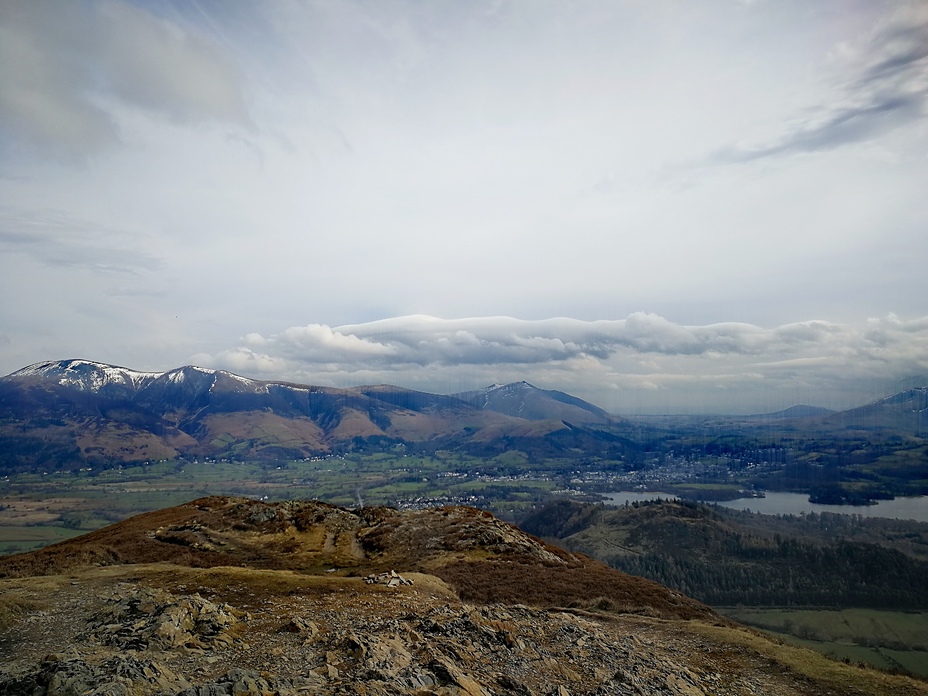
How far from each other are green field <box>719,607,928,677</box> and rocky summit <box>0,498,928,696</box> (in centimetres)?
9035

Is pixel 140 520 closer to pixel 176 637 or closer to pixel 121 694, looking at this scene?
pixel 176 637

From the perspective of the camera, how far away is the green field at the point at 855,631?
107 meters

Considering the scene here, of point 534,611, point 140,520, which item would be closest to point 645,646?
point 534,611

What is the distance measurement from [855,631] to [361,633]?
504 feet

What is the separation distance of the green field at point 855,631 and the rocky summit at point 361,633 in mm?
90350

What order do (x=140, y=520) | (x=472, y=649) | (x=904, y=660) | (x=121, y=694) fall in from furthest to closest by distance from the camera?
(x=904, y=660)
(x=140, y=520)
(x=472, y=649)
(x=121, y=694)

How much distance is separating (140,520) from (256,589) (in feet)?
136

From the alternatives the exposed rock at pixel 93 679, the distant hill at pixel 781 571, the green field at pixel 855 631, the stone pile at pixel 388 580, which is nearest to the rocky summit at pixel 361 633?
the exposed rock at pixel 93 679

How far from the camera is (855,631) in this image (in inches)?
4931

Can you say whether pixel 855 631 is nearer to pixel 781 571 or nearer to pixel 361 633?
pixel 781 571

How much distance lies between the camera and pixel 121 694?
1747 cm

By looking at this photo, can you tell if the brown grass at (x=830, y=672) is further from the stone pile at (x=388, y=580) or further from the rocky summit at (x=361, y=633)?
the stone pile at (x=388, y=580)

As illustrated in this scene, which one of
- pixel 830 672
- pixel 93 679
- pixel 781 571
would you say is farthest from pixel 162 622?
pixel 781 571

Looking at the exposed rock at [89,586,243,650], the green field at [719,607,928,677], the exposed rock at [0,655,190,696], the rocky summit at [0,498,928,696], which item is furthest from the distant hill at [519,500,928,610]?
the exposed rock at [0,655,190,696]
